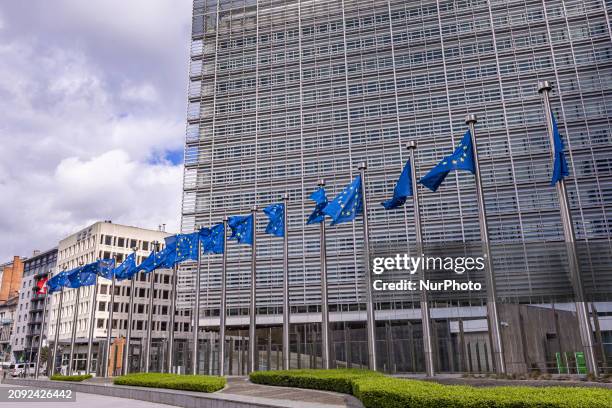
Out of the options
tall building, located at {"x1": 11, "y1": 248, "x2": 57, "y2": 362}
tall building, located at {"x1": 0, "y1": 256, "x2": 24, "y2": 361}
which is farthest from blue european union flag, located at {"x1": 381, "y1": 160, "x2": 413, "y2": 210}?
→ tall building, located at {"x1": 0, "y1": 256, "x2": 24, "y2": 361}

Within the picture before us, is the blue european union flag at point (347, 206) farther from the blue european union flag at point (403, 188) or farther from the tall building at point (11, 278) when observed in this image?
the tall building at point (11, 278)

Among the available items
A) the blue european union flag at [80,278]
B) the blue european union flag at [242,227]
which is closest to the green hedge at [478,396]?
the blue european union flag at [242,227]

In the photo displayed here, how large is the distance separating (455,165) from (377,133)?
121 feet

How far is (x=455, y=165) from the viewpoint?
22.8 meters

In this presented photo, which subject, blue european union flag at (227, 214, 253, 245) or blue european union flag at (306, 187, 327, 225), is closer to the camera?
blue european union flag at (306, 187, 327, 225)

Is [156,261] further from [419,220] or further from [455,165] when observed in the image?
[455,165]

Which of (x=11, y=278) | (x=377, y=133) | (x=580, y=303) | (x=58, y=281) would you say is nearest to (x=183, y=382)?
(x=580, y=303)

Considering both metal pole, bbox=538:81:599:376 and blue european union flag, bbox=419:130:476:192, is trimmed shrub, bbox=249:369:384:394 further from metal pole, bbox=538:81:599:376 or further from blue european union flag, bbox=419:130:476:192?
blue european union flag, bbox=419:130:476:192

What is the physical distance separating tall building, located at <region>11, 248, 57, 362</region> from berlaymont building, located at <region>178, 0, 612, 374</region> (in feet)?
184

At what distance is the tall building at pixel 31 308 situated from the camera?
4035 inches

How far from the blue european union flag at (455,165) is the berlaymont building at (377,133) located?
68.1ft

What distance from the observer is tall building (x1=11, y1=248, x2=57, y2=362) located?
102 m

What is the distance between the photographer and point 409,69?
196 ft

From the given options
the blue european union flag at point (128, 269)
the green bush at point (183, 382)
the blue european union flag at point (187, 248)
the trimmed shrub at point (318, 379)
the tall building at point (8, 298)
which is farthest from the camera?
the tall building at point (8, 298)
